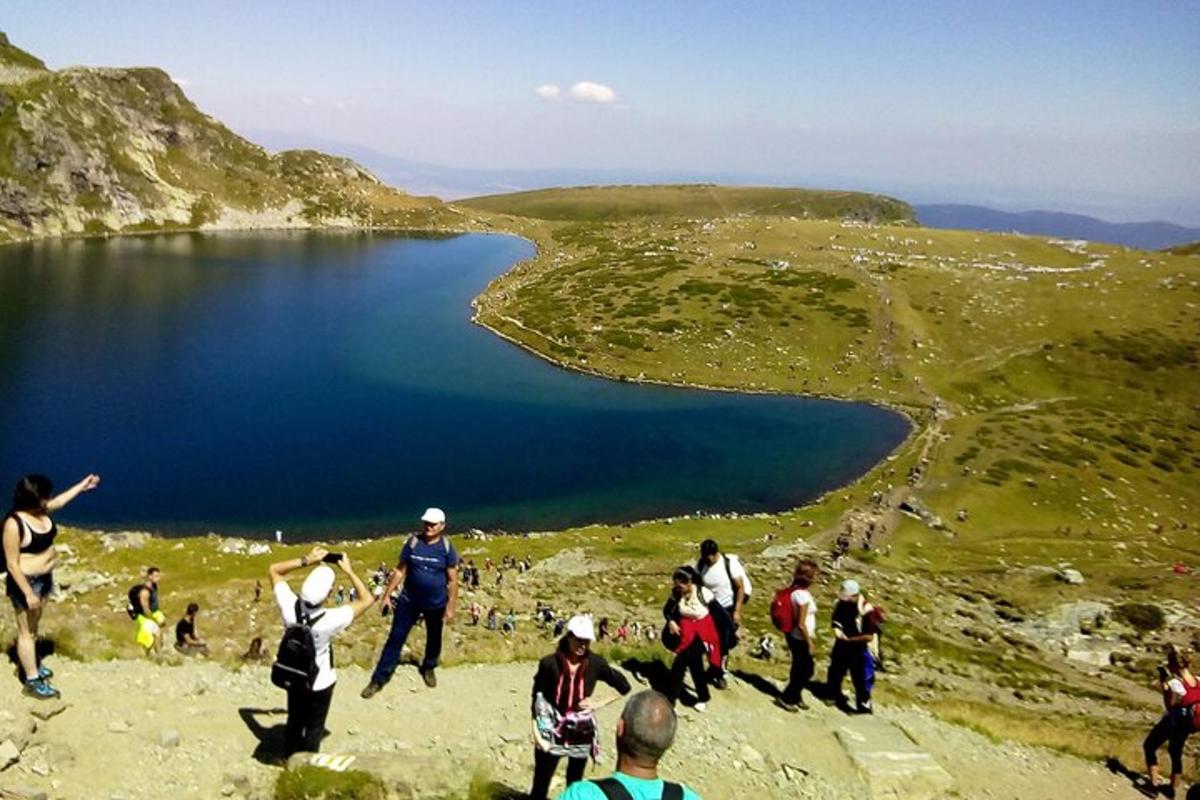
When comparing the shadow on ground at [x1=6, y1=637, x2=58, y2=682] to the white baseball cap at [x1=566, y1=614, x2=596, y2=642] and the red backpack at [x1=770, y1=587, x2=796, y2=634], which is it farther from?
the red backpack at [x1=770, y1=587, x2=796, y2=634]

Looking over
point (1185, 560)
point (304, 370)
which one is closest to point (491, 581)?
point (1185, 560)

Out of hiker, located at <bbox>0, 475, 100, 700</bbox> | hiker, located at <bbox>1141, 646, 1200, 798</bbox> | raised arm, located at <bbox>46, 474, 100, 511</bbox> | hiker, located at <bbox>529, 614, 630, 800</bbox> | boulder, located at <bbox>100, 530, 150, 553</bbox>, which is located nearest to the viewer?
hiker, located at <bbox>529, 614, 630, 800</bbox>

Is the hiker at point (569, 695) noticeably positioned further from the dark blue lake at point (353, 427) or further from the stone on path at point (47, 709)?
the dark blue lake at point (353, 427)

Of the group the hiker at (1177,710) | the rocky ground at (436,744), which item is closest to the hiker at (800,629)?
the rocky ground at (436,744)

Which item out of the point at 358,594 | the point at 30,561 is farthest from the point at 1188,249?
the point at 30,561

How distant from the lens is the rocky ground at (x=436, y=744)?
1190 cm

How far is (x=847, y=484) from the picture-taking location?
69125 millimetres

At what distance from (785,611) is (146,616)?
651 inches

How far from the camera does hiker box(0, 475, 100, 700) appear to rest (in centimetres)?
1226

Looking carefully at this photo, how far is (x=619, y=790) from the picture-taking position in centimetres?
636

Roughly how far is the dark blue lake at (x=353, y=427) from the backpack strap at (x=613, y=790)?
2033 inches

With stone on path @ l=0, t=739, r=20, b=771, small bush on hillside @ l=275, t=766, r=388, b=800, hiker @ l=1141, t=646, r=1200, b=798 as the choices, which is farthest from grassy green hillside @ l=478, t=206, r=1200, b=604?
stone on path @ l=0, t=739, r=20, b=771

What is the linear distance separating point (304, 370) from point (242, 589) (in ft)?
202

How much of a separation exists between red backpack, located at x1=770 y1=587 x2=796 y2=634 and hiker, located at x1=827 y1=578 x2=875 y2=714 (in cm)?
121
